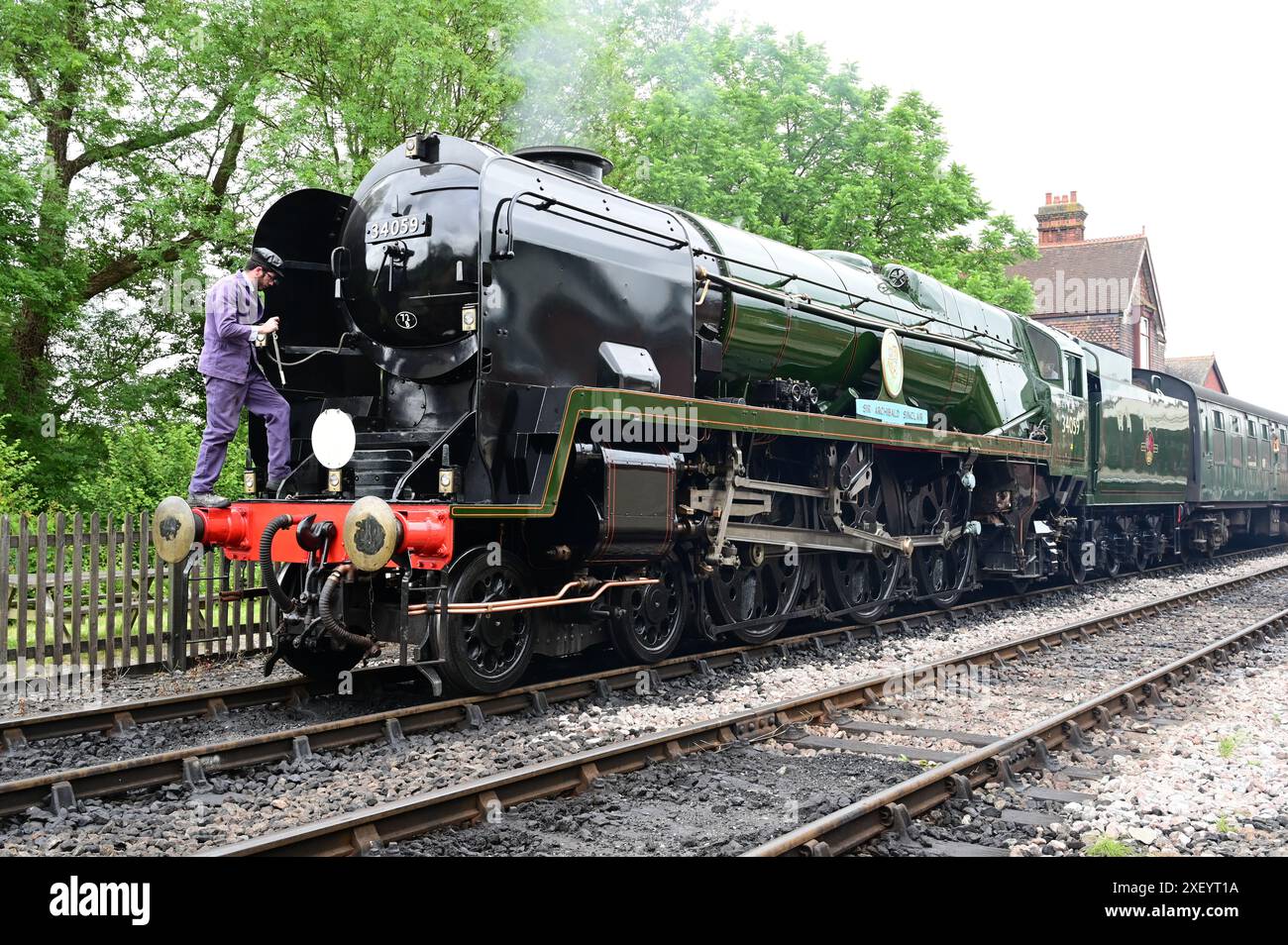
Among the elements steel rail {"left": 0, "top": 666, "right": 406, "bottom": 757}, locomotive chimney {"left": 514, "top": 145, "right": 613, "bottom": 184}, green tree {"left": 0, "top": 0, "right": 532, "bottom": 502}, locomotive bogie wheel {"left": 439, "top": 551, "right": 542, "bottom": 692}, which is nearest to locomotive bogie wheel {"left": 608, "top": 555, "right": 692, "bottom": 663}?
locomotive bogie wheel {"left": 439, "top": 551, "right": 542, "bottom": 692}

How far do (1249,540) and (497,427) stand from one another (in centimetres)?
2674

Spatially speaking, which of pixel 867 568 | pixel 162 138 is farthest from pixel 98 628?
pixel 162 138

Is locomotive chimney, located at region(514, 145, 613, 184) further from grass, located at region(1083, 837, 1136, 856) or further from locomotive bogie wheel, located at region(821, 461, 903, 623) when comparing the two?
grass, located at region(1083, 837, 1136, 856)

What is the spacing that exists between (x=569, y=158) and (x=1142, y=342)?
117 feet

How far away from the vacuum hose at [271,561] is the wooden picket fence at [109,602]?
93 cm

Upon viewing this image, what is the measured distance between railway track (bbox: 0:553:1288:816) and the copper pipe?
56cm

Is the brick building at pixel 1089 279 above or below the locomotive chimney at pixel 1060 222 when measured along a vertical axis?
below

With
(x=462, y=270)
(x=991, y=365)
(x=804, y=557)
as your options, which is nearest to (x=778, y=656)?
(x=804, y=557)

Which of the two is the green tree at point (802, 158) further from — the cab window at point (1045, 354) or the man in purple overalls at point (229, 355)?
the man in purple overalls at point (229, 355)

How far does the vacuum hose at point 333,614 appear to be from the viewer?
591cm

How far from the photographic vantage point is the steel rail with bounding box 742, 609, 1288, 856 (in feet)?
13.2

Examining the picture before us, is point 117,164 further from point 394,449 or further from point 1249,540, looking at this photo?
point 1249,540

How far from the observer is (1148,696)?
735cm

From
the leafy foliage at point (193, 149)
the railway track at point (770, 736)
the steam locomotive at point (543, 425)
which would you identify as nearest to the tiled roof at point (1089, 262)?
the leafy foliage at point (193, 149)
